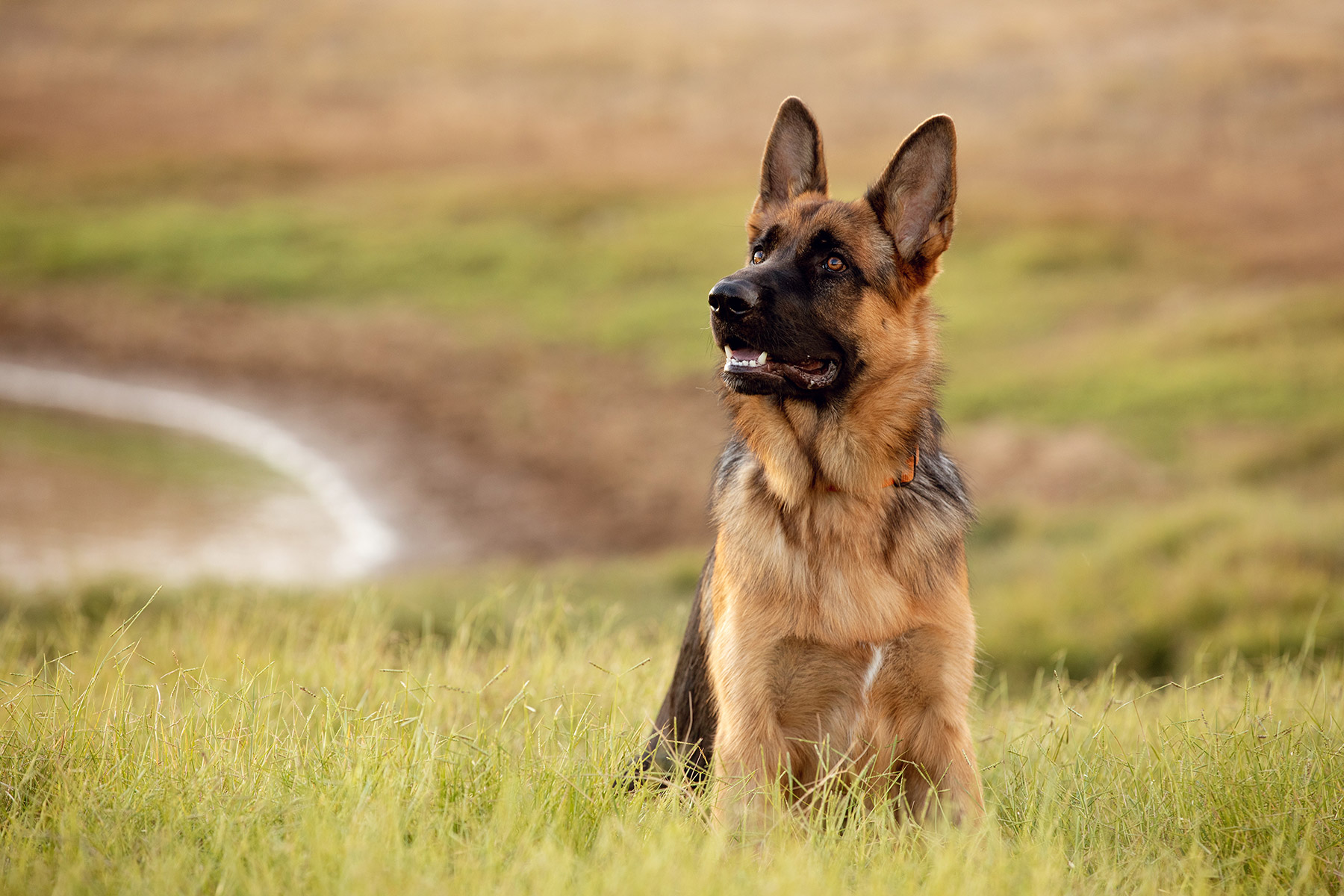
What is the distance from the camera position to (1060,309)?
21.1 m

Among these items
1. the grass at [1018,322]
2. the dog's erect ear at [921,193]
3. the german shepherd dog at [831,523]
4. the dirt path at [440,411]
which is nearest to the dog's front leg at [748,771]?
the german shepherd dog at [831,523]

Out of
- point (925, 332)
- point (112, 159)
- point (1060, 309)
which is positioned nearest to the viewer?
point (925, 332)

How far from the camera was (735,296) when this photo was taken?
354cm

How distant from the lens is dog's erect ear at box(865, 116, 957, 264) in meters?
3.77

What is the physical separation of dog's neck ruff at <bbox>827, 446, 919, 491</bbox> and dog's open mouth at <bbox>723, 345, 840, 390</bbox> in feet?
1.21

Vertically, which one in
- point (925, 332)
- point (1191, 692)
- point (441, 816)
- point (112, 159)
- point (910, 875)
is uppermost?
point (112, 159)

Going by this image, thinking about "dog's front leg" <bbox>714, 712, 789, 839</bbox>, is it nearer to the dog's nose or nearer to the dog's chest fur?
the dog's chest fur

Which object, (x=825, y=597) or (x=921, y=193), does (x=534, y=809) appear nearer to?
(x=825, y=597)

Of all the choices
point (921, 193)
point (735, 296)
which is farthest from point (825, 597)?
point (921, 193)

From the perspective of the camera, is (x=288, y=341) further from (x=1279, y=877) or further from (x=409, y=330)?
(x=1279, y=877)

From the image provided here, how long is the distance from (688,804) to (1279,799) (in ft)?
5.99

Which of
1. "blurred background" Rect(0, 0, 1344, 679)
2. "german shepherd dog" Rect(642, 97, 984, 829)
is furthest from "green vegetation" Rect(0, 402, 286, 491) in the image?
"german shepherd dog" Rect(642, 97, 984, 829)

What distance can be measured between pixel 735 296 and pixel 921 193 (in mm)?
859

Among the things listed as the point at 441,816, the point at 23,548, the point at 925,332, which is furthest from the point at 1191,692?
the point at 23,548
